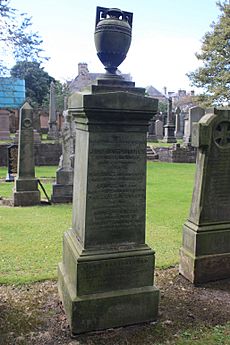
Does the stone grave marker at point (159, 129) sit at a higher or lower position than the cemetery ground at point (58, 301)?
higher

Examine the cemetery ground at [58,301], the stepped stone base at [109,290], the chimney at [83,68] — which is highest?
the chimney at [83,68]

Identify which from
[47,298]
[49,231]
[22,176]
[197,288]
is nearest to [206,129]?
[197,288]

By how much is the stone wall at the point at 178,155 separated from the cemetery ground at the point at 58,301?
14766 mm

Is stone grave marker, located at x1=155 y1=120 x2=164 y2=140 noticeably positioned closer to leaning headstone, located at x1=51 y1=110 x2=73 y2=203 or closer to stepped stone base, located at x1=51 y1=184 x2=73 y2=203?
leaning headstone, located at x1=51 y1=110 x2=73 y2=203

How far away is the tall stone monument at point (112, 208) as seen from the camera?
11.6ft

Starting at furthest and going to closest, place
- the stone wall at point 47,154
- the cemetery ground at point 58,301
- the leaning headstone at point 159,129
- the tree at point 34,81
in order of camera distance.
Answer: the tree at point 34,81, the leaning headstone at point 159,129, the stone wall at point 47,154, the cemetery ground at point 58,301

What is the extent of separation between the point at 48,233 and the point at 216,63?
79.3ft

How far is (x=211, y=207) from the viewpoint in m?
4.99

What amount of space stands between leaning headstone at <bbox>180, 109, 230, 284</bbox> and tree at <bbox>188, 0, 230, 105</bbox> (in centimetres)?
2313

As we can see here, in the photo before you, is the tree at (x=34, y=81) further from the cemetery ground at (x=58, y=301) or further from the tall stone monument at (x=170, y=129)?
the cemetery ground at (x=58, y=301)

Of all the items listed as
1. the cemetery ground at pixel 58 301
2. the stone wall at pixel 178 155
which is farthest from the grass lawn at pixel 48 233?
the stone wall at pixel 178 155

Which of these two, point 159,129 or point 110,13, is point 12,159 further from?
point 159,129

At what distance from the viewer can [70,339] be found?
→ 3.44 m

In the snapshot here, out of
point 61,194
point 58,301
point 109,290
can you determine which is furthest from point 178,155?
point 109,290
